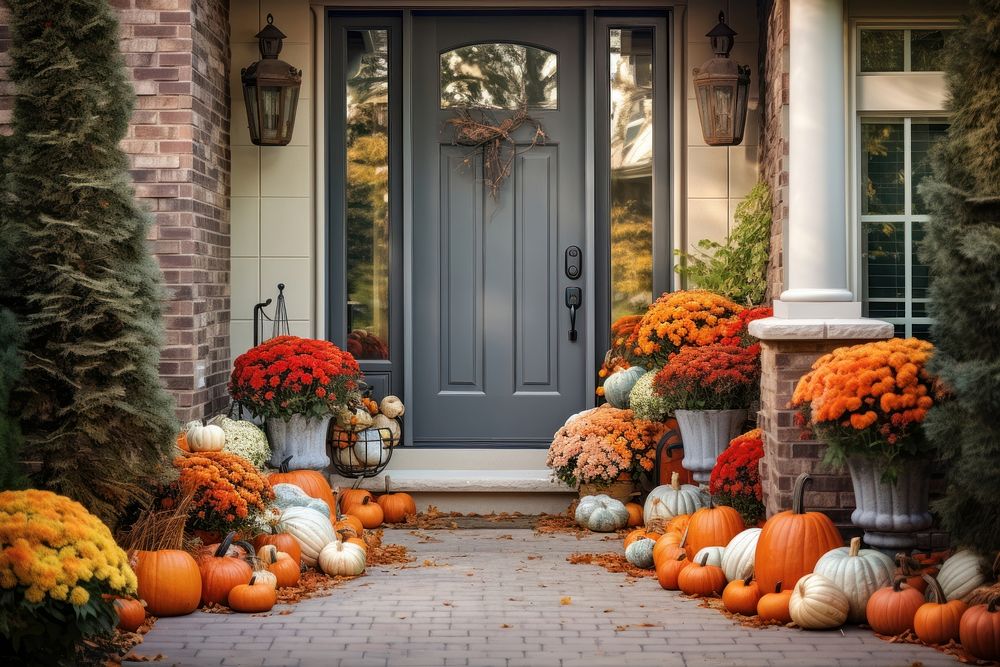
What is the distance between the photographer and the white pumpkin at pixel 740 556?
4.84 m

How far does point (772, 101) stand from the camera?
20.6ft

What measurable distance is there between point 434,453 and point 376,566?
1.55 meters

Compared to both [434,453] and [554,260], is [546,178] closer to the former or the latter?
[554,260]

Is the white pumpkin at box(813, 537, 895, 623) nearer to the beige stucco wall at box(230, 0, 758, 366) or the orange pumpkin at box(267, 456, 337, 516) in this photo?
the orange pumpkin at box(267, 456, 337, 516)

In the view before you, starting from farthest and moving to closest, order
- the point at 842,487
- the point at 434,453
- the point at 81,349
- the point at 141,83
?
the point at 434,453, the point at 141,83, the point at 842,487, the point at 81,349

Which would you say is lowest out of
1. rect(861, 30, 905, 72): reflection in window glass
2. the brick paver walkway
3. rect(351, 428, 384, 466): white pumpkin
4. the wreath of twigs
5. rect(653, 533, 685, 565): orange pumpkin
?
the brick paver walkway

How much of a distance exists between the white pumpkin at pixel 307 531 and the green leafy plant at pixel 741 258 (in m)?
2.62

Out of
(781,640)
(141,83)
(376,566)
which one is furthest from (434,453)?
(781,640)

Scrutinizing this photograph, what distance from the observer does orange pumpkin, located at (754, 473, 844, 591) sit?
4590 millimetres

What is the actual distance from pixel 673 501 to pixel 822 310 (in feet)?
4.34

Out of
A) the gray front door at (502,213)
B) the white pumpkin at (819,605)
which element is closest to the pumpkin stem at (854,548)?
the white pumpkin at (819,605)

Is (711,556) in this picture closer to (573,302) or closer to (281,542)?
(281,542)

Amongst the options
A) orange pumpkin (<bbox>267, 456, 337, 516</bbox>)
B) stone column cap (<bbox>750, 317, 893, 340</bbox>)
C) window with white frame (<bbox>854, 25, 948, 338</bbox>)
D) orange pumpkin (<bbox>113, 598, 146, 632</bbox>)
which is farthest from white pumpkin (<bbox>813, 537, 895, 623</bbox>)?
orange pumpkin (<bbox>267, 456, 337, 516</bbox>)

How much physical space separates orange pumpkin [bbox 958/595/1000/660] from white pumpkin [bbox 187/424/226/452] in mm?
Answer: 3315
